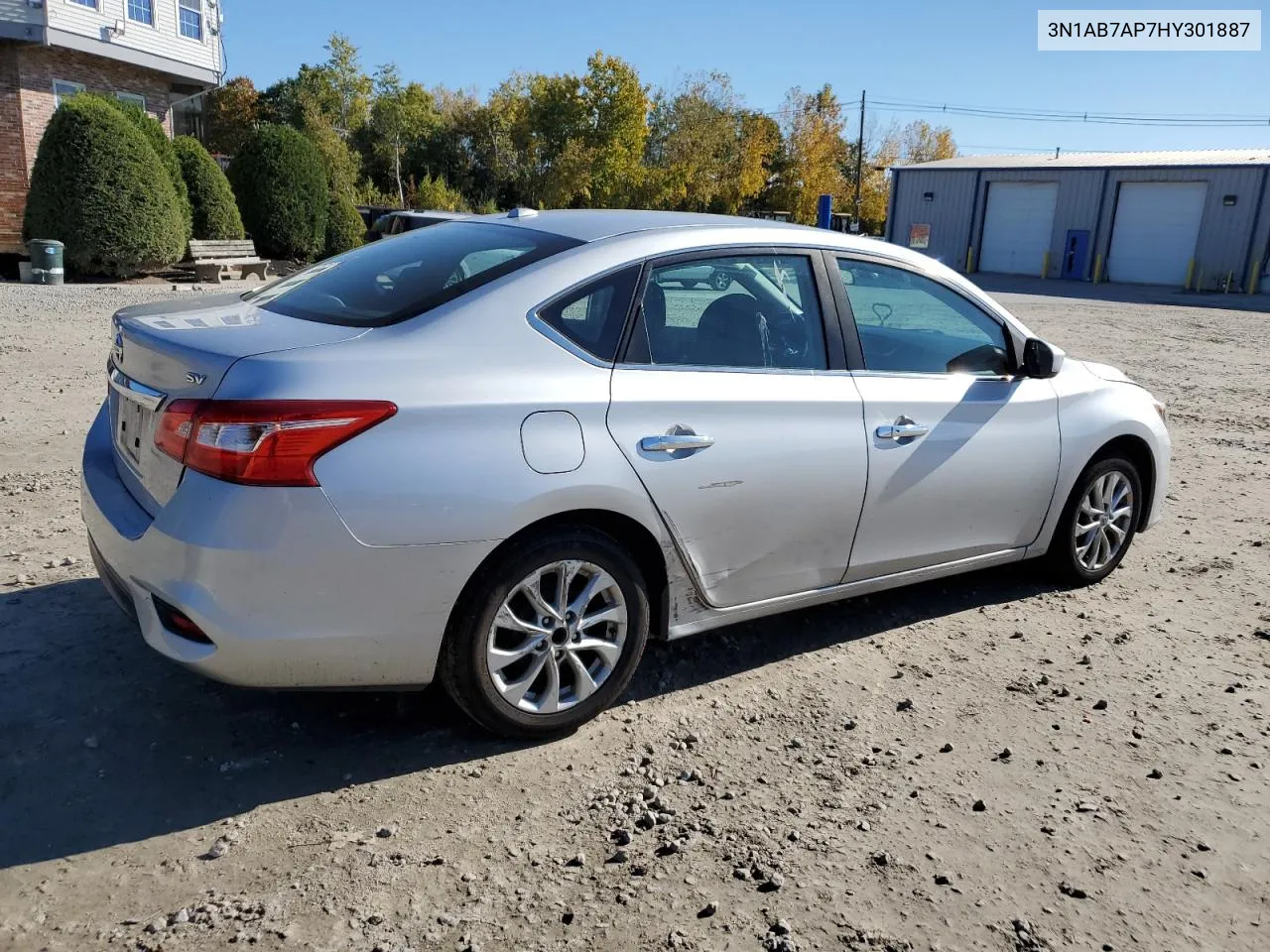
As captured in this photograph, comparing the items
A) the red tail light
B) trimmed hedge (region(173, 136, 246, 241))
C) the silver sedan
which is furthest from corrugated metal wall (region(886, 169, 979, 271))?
the red tail light

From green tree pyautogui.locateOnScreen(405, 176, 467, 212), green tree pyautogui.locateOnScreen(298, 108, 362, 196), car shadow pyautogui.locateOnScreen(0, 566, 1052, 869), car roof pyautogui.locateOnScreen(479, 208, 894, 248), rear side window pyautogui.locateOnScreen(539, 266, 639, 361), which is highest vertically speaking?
green tree pyautogui.locateOnScreen(298, 108, 362, 196)

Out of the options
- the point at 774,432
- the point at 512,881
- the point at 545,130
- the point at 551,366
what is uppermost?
Answer: the point at 545,130

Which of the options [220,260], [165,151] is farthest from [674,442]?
[165,151]

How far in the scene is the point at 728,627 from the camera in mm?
4574

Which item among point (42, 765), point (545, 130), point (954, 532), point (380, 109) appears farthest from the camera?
point (380, 109)

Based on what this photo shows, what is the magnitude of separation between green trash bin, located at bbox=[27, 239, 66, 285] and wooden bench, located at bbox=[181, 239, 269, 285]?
7.19 ft

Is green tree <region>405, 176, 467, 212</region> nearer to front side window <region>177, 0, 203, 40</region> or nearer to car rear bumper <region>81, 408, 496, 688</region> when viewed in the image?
front side window <region>177, 0, 203, 40</region>

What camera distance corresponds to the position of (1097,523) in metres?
5.13

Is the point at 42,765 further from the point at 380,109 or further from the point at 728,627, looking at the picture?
the point at 380,109

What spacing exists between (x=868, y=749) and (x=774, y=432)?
1142 mm

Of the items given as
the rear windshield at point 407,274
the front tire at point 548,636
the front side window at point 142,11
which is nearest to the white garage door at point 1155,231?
the front side window at point 142,11

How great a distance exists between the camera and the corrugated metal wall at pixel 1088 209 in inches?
1369

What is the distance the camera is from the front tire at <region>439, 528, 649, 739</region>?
3211 millimetres

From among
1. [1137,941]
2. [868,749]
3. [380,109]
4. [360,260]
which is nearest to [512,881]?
[868,749]
